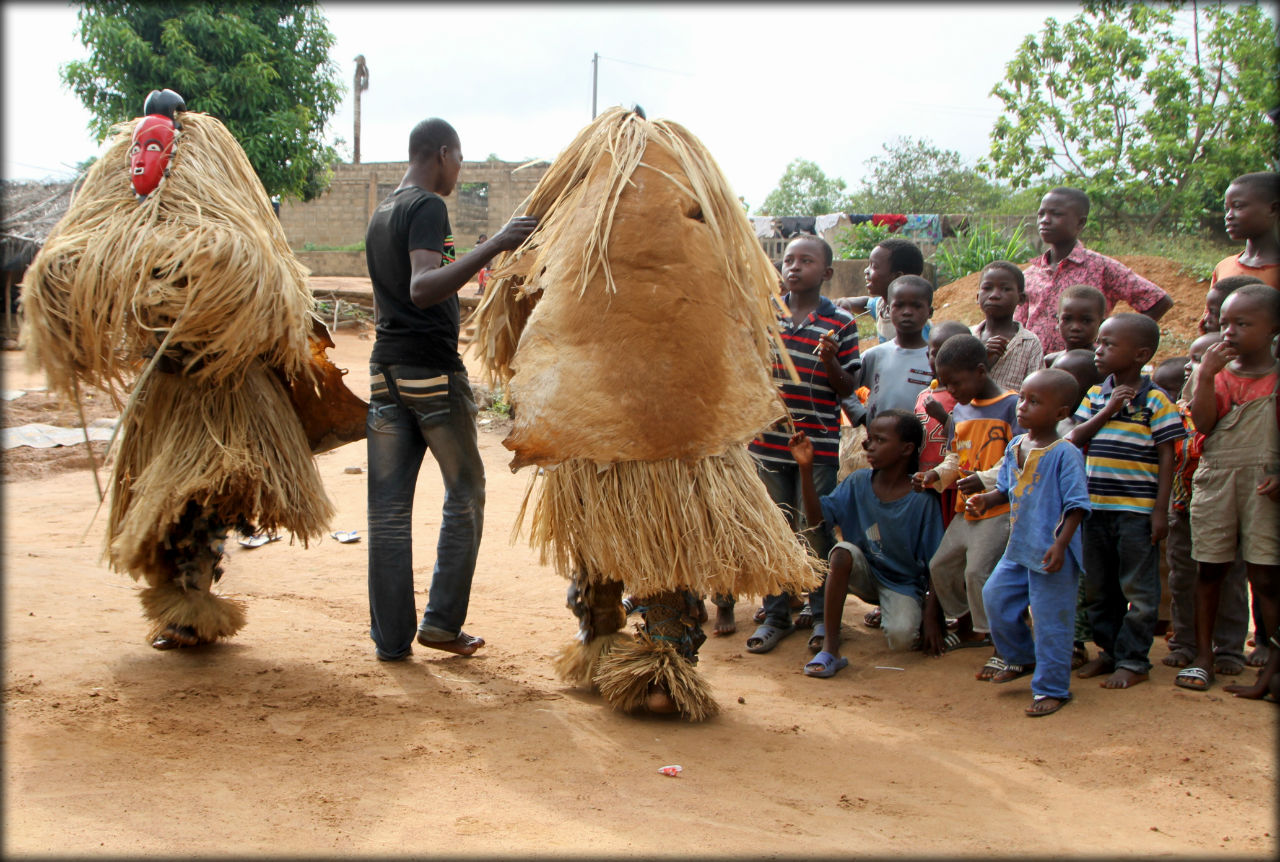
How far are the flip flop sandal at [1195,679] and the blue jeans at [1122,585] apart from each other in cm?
12

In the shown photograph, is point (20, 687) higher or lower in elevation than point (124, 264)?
lower

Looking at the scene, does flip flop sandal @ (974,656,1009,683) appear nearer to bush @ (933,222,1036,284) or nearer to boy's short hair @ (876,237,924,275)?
boy's short hair @ (876,237,924,275)

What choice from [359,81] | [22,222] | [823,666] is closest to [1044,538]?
[823,666]

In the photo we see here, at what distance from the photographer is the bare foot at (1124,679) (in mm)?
3406

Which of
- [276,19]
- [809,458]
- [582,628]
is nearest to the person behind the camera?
[582,628]

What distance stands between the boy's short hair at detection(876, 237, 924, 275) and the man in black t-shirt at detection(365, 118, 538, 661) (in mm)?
2308

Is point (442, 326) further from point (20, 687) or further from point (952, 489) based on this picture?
point (952, 489)

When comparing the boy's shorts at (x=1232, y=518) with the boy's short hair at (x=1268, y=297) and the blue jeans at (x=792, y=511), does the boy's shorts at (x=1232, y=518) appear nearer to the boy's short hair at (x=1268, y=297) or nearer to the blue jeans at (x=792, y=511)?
the boy's short hair at (x=1268, y=297)

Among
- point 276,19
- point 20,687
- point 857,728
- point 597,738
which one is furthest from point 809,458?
point 276,19

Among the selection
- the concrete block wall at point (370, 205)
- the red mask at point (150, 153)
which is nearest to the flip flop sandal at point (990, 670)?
the red mask at point (150, 153)

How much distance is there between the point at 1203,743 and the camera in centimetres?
295

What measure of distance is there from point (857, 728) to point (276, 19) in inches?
579

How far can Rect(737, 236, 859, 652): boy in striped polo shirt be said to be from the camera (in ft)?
13.7

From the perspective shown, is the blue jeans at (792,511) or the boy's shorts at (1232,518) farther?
the blue jeans at (792,511)
